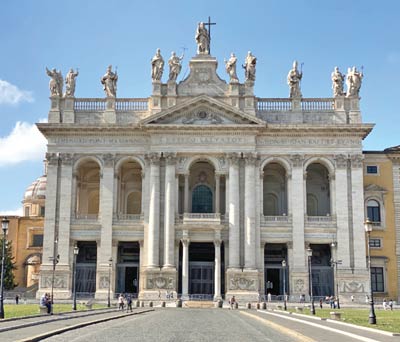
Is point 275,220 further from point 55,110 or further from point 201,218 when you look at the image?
point 55,110

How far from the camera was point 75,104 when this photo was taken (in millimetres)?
64688

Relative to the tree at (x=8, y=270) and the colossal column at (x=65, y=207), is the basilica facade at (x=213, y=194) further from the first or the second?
the tree at (x=8, y=270)

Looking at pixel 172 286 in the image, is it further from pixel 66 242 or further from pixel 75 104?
pixel 75 104

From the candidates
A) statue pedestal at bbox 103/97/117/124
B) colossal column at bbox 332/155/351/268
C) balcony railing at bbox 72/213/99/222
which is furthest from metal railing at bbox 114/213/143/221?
colossal column at bbox 332/155/351/268

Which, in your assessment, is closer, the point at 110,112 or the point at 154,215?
the point at 154,215

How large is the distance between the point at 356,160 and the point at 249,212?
11623 millimetres

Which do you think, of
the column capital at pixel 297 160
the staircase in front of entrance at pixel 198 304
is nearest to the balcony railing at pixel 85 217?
the staircase in front of entrance at pixel 198 304

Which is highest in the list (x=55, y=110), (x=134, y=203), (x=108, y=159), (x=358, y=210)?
(x=55, y=110)

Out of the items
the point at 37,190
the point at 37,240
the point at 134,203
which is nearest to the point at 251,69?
the point at 134,203

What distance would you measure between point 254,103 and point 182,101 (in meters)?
7.13

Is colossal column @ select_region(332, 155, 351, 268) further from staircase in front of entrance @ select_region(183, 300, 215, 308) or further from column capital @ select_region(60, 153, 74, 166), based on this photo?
column capital @ select_region(60, 153, 74, 166)

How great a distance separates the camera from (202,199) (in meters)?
65.2

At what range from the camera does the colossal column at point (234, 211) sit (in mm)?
59562

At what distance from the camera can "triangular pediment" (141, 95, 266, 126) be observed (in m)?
61.1
